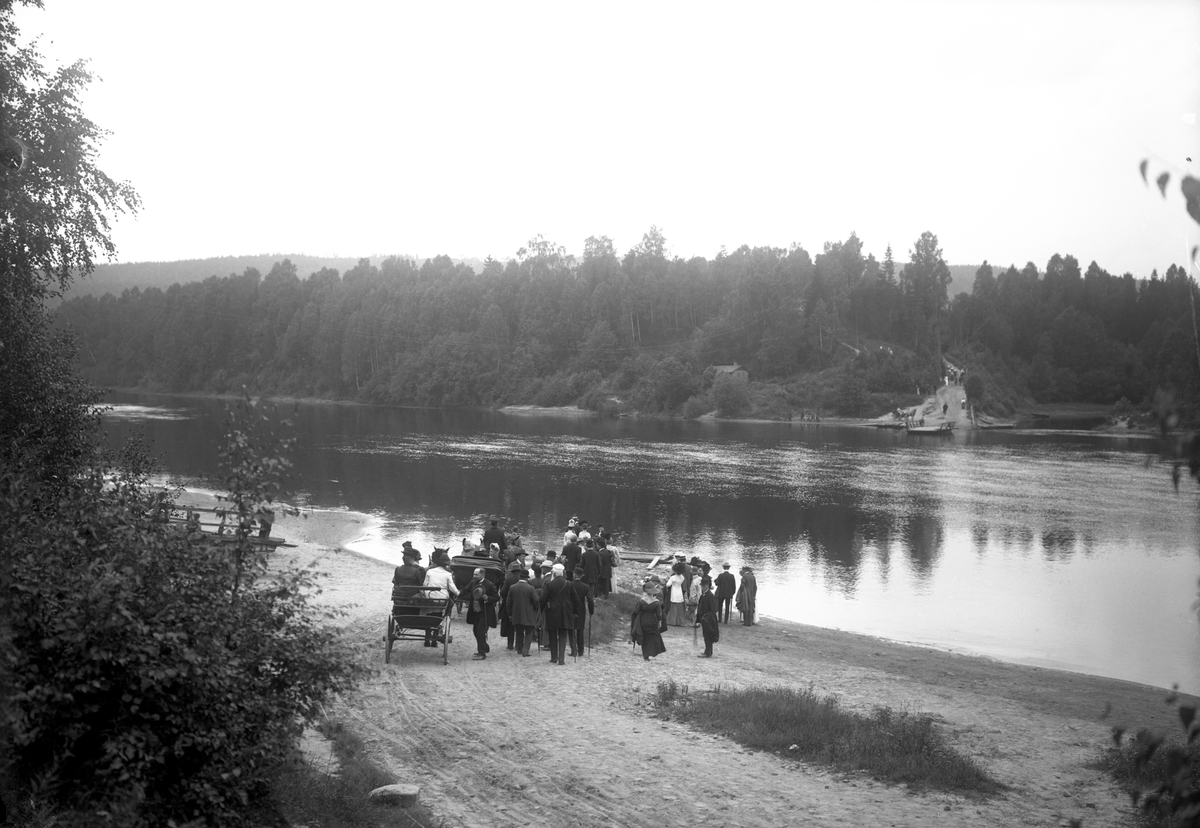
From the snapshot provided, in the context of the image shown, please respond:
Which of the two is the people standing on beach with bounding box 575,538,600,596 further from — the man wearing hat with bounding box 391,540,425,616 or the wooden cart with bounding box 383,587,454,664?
the wooden cart with bounding box 383,587,454,664

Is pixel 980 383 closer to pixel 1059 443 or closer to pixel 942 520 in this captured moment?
pixel 1059 443

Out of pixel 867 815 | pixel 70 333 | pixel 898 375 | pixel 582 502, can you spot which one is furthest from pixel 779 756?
pixel 898 375

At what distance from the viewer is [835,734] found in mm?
12344

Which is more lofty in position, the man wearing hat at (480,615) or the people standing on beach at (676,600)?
the man wearing hat at (480,615)

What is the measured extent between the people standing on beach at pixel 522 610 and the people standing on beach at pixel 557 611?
0.72 ft

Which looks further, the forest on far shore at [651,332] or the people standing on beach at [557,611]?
the forest on far shore at [651,332]

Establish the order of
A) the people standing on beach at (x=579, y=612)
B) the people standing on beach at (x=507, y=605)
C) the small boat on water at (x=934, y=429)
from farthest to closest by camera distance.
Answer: the small boat on water at (x=934, y=429) < the people standing on beach at (x=507, y=605) < the people standing on beach at (x=579, y=612)

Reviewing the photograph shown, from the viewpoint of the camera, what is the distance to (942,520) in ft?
156

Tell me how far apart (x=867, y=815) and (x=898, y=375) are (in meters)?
123

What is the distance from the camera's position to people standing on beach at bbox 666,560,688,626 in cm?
2175

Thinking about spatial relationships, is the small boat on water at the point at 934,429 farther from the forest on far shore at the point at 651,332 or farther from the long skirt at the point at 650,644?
the long skirt at the point at 650,644

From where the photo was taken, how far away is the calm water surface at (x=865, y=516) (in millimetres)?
28391

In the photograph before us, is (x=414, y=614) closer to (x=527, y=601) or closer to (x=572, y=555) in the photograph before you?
(x=527, y=601)

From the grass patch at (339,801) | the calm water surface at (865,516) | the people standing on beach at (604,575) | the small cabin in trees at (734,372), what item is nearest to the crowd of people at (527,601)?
the people standing on beach at (604,575)
